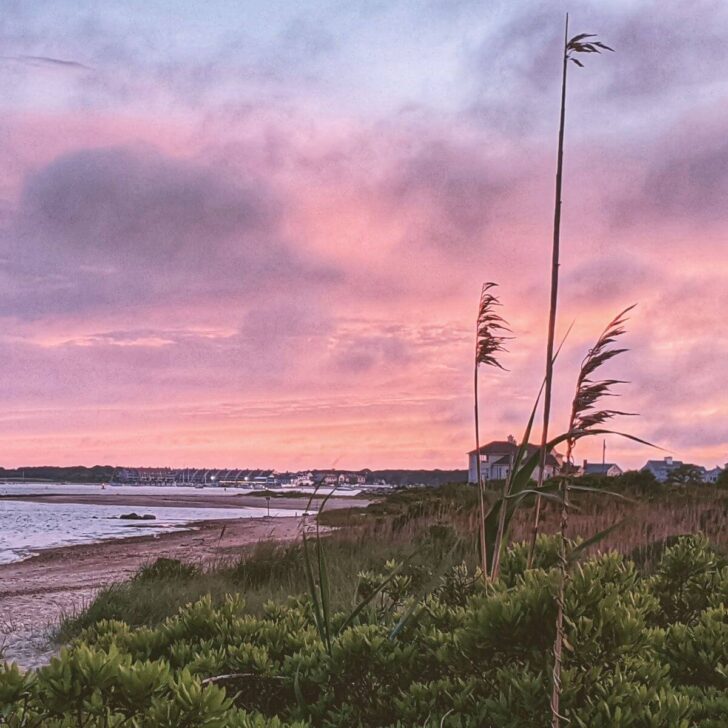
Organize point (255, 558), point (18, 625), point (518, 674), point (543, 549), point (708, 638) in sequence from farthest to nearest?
1. point (255, 558)
2. point (18, 625)
3. point (543, 549)
4. point (708, 638)
5. point (518, 674)

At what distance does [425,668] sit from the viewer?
2.97m

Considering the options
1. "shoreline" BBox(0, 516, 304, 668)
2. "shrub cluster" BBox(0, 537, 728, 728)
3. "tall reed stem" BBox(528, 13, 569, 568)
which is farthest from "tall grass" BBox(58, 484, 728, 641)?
"tall reed stem" BBox(528, 13, 569, 568)

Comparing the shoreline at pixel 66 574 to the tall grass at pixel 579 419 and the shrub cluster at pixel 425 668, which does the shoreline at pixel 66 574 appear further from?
the tall grass at pixel 579 419

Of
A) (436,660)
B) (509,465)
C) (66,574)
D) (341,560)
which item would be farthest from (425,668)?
(66,574)

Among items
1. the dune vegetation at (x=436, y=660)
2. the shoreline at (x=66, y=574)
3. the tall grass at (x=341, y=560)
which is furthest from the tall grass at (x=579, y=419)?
the tall grass at (x=341, y=560)

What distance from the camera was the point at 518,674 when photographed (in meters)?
2.47

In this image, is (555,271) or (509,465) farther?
(509,465)

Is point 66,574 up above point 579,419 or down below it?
below

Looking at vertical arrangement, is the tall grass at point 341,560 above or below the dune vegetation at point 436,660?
below

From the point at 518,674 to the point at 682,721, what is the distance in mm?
488

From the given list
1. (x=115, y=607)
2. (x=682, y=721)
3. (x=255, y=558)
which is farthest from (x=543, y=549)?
(x=255, y=558)

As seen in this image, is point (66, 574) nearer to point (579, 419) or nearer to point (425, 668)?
point (425, 668)

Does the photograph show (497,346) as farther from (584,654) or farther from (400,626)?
(584,654)

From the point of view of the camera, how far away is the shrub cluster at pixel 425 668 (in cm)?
215
